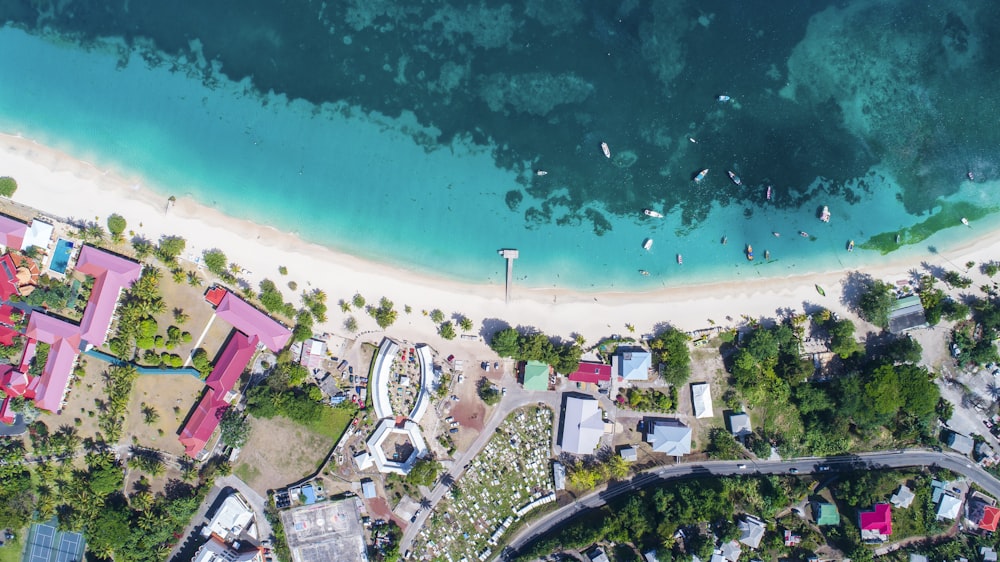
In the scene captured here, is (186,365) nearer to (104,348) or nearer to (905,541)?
(104,348)

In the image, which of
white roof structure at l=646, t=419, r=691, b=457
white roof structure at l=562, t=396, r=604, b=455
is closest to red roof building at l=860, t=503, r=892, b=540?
white roof structure at l=646, t=419, r=691, b=457

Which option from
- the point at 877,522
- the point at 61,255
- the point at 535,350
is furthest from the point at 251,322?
the point at 877,522

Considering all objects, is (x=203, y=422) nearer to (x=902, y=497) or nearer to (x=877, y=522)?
(x=877, y=522)

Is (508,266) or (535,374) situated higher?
(508,266)

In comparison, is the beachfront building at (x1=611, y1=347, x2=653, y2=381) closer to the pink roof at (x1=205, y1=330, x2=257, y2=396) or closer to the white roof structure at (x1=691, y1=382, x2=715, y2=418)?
the white roof structure at (x1=691, y1=382, x2=715, y2=418)

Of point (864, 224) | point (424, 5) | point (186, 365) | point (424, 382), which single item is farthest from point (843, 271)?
point (186, 365)
